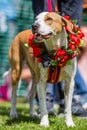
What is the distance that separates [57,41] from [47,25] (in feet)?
1.03

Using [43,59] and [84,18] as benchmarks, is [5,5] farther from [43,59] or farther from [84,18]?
[43,59]

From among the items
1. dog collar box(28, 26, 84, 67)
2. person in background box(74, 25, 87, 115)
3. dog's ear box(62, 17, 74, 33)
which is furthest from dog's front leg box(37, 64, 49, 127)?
person in background box(74, 25, 87, 115)

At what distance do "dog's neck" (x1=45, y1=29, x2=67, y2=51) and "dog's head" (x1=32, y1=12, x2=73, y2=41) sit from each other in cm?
11

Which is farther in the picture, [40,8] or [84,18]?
[84,18]

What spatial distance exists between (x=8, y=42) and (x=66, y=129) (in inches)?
212

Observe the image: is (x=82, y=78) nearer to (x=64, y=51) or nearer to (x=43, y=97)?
(x=43, y=97)

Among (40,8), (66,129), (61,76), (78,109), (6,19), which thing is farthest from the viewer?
(6,19)

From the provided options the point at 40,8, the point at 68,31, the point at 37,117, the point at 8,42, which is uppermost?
the point at 8,42

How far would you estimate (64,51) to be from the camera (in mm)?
5629

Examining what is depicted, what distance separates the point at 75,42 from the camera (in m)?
5.60

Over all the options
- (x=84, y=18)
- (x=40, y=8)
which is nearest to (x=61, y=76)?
(x=40, y=8)

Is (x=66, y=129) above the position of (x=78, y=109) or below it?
below

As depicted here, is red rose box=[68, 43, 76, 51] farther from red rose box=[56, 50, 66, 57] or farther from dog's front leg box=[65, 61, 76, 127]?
dog's front leg box=[65, 61, 76, 127]

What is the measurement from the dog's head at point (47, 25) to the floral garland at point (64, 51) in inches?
4.0
